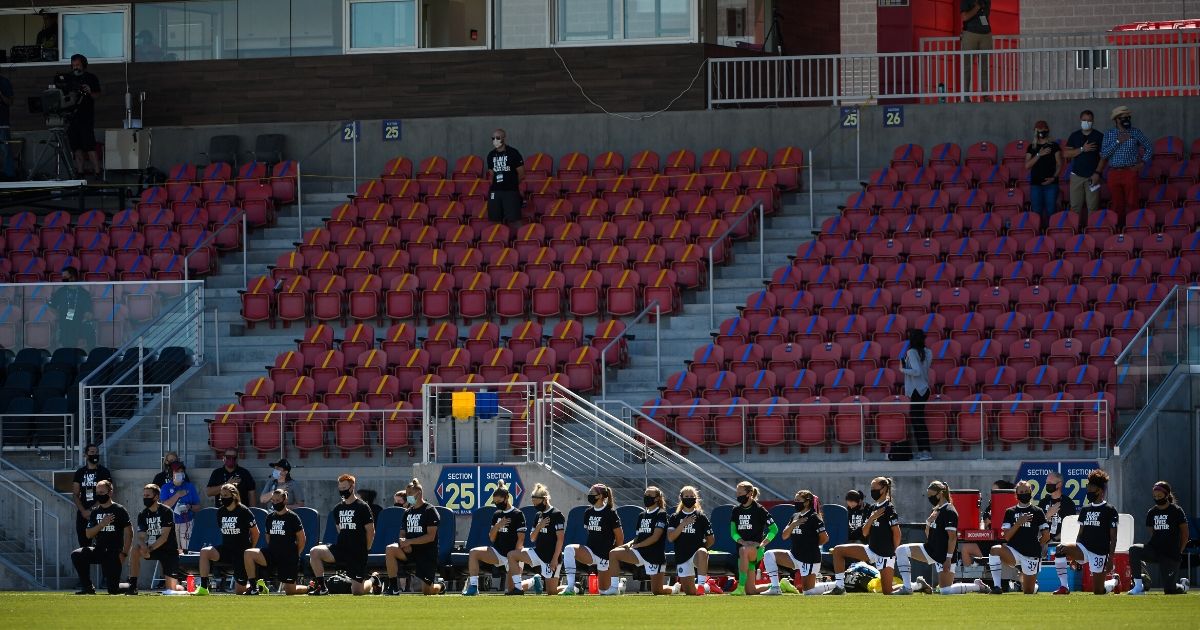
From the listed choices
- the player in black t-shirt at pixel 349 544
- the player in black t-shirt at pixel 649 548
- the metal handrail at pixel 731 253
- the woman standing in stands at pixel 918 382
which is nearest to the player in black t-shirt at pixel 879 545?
the player in black t-shirt at pixel 649 548

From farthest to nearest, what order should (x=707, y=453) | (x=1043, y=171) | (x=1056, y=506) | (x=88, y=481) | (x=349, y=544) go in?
(x=1043, y=171) < (x=88, y=481) < (x=707, y=453) < (x=349, y=544) < (x=1056, y=506)

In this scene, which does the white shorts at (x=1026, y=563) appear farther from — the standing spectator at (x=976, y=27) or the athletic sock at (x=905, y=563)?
the standing spectator at (x=976, y=27)

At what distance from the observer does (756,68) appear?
3312 centimetres

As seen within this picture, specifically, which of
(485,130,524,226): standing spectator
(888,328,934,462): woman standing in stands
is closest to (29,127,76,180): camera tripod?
(485,130,524,226): standing spectator

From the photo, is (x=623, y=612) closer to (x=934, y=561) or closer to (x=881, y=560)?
(x=881, y=560)

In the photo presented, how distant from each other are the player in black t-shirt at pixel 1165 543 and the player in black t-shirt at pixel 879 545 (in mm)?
2464

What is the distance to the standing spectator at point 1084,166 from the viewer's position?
2820cm

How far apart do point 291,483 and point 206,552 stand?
7.53ft

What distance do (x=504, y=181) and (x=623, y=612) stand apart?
13.3 m

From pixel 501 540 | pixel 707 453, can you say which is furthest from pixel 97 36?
pixel 501 540

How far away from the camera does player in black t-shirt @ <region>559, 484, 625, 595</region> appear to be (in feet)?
71.7

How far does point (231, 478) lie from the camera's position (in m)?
25.1

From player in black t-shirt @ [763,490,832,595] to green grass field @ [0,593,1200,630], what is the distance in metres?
0.70

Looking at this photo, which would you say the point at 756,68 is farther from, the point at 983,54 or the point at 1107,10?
the point at 1107,10
